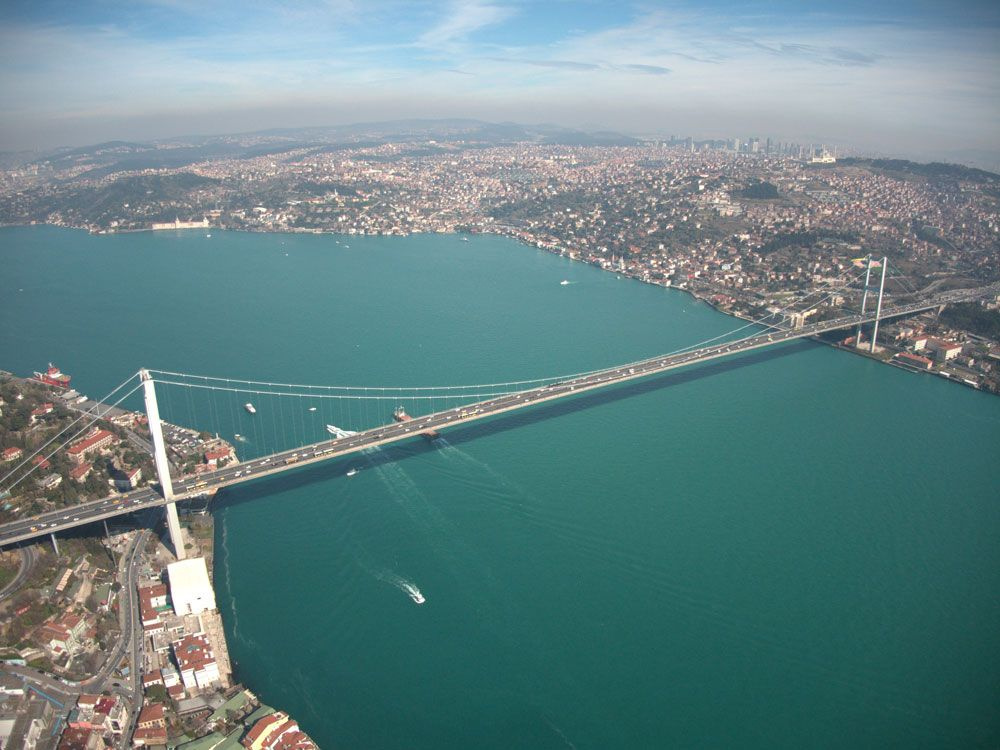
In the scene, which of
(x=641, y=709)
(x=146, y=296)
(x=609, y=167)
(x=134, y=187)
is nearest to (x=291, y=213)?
(x=134, y=187)

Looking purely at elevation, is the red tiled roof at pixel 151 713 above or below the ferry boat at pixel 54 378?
below

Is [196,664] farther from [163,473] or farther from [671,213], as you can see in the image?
[671,213]

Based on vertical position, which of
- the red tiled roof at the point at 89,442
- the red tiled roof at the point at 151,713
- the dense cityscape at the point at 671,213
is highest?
the dense cityscape at the point at 671,213

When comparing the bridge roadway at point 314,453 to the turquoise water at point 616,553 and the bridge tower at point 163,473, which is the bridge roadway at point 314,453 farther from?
the turquoise water at point 616,553

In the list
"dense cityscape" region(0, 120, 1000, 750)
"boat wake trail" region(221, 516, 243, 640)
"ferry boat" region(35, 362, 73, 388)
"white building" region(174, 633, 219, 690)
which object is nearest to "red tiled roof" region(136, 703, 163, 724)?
"dense cityscape" region(0, 120, 1000, 750)

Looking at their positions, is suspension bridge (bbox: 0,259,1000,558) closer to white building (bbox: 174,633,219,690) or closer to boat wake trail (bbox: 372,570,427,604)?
white building (bbox: 174,633,219,690)

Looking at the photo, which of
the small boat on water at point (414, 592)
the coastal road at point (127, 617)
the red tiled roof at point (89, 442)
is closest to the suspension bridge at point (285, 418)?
the red tiled roof at point (89, 442)
